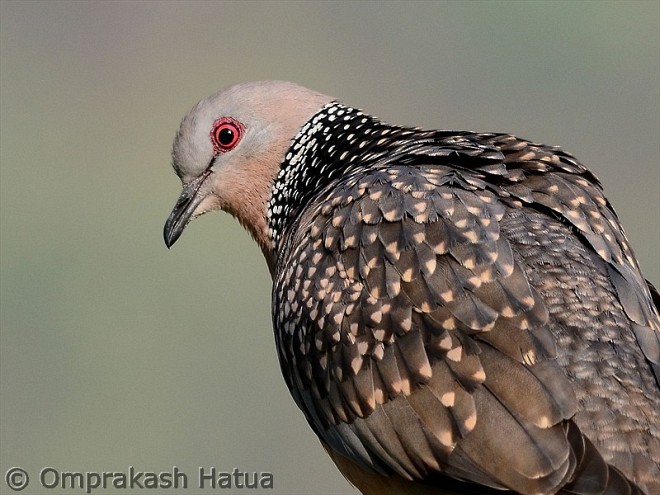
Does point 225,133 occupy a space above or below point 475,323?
below

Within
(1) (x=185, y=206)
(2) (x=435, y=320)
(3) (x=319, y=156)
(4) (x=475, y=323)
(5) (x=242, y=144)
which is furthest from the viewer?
(1) (x=185, y=206)

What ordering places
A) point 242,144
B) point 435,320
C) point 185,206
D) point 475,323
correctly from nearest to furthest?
1. point 475,323
2. point 435,320
3. point 242,144
4. point 185,206

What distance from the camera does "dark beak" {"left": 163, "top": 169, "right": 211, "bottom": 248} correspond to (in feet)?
25.8

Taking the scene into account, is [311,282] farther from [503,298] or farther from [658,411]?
[658,411]

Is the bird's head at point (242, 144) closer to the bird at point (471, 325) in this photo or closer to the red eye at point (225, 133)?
the red eye at point (225, 133)

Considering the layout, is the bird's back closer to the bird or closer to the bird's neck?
the bird

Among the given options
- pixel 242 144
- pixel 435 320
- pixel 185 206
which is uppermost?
pixel 435 320

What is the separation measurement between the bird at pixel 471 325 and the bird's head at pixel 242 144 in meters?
0.90

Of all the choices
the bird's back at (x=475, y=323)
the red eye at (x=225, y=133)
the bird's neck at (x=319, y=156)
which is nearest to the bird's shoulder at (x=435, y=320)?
the bird's back at (x=475, y=323)

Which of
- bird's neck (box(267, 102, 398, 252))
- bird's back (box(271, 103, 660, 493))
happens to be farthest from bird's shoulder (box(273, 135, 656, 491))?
bird's neck (box(267, 102, 398, 252))

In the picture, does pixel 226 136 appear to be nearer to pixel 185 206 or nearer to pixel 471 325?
pixel 185 206

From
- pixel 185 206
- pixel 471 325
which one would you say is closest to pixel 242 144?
pixel 185 206

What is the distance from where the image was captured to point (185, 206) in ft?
25.9

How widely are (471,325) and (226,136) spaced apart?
2.76 m
